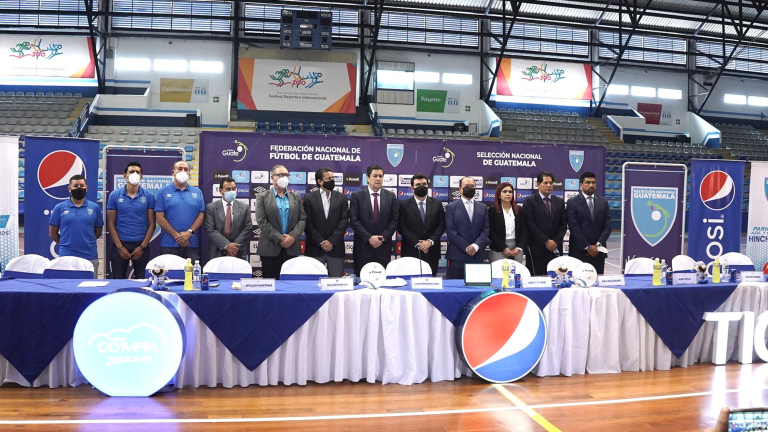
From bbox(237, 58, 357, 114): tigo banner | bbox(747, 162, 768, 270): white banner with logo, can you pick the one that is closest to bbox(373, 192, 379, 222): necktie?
bbox(747, 162, 768, 270): white banner with logo

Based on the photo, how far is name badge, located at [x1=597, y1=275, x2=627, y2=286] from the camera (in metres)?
4.82

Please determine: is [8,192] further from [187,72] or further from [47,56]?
[47,56]

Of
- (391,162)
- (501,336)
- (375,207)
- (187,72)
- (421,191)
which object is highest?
(187,72)

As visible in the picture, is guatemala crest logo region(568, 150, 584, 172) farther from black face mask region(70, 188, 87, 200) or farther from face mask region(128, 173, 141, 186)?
black face mask region(70, 188, 87, 200)

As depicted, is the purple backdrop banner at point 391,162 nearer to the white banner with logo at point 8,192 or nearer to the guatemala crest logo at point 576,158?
the guatemala crest logo at point 576,158

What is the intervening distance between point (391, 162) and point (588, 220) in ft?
7.64

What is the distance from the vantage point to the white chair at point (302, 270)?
17.0 feet

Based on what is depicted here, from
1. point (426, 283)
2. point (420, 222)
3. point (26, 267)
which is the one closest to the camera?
point (426, 283)

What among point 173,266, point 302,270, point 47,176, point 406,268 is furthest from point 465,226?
point 47,176

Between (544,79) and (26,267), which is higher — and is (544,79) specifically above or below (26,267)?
above

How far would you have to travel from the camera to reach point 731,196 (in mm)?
7664

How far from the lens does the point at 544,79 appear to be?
2094 centimetres

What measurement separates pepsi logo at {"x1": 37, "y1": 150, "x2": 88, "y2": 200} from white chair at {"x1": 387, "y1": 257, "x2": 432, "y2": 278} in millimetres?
3760

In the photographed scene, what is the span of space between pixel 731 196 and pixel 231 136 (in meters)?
6.15
